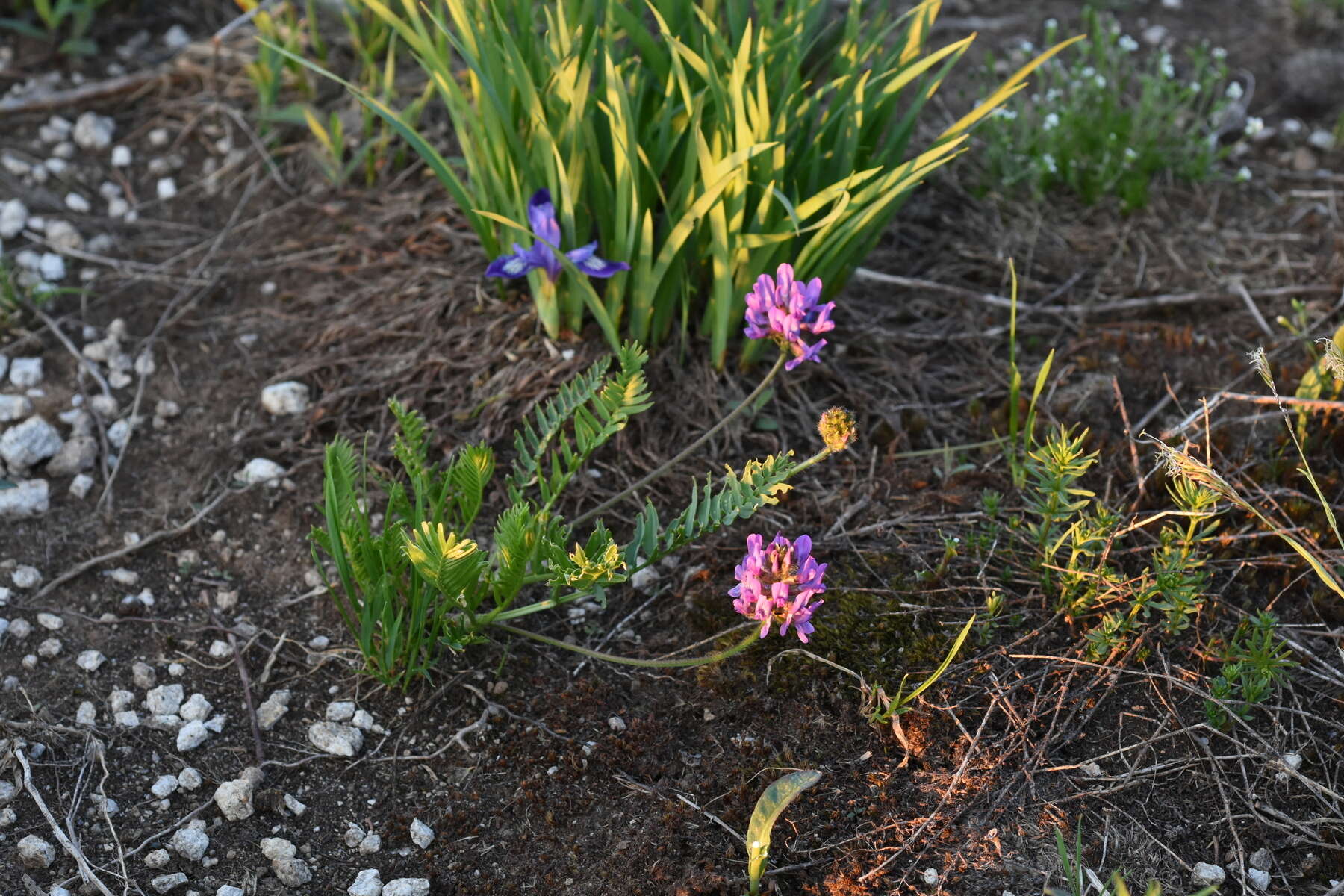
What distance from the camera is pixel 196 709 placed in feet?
6.39

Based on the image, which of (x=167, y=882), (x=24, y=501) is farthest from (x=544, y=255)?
(x=167, y=882)

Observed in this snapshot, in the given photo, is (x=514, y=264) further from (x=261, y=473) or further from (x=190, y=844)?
(x=190, y=844)

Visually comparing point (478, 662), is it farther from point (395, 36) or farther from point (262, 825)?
point (395, 36)

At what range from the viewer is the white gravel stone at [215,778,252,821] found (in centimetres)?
180

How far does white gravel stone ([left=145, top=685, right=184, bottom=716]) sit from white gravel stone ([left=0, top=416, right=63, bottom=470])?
665mm

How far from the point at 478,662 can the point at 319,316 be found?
1.01 metres

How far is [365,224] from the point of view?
2818mm

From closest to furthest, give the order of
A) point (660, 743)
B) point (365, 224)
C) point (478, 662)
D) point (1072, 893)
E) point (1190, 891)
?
point (1072, 893)
point (1190, 891)
point (660, 743)
point (478, 662)
point (365, 224)

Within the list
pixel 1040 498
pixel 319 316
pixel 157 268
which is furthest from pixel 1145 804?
pixel 157 268

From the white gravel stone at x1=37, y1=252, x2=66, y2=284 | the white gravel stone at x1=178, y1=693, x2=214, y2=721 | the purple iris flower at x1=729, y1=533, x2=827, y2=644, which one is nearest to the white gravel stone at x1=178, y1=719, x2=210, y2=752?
the white gravel stone at x1=178, y1=693, x2=214, y2=721

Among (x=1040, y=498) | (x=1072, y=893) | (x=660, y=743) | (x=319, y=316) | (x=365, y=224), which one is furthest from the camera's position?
(x=365, y=224)

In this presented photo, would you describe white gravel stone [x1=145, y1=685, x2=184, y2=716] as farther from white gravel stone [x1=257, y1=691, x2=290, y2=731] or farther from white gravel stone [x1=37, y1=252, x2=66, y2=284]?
white gravel stone [x1=37, y1=252, x2=66, y2=284]

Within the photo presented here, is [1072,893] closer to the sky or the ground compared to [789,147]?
closer to the ground

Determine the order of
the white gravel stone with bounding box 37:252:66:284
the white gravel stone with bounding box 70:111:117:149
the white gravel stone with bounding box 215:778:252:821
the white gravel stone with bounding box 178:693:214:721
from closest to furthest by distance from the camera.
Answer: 1. the white gravel stone with bounding box 215:778:252:821
2. the white gravel stone with bounding box 178:693:214:721
3. the white gravel stone with bounding box 37:252:66:284
4. the white gravel stone with bounding box 70:111:117:149
